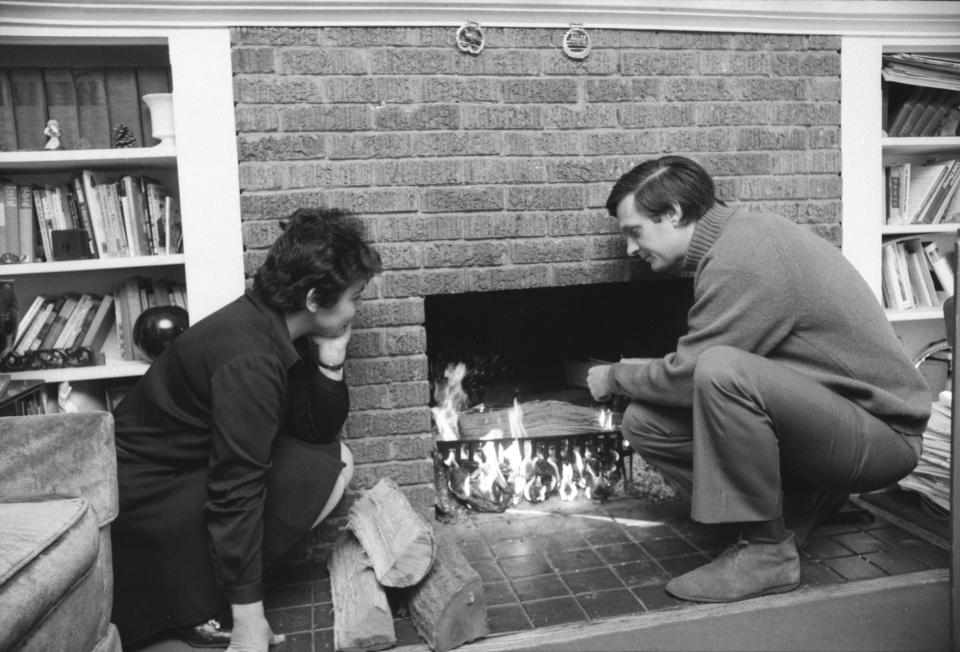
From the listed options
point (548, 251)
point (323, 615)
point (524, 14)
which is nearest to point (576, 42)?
point (524, 14)

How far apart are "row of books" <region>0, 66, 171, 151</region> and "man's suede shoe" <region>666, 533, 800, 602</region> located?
2362 millimetres

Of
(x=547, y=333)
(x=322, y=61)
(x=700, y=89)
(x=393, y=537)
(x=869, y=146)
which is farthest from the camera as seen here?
(x=547, y=333)

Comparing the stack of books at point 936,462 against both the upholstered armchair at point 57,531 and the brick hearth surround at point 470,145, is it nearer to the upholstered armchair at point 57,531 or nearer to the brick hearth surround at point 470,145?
the brick hearth surround at point 470,145

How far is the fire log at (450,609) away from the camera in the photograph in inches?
84.0

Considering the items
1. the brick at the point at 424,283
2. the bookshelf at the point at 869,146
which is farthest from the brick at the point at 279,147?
the bookshelf at the point at 869,146

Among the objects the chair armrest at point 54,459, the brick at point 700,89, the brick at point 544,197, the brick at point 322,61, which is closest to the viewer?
the chair armrest at point 54,459

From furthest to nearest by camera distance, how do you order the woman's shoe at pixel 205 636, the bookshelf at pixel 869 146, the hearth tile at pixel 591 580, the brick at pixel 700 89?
the bookshelf at pixel 869 146 → the brick at pixel 700 89 → the hearth tile at pixel 591 580 → the woman's shoe at pixel 205 636

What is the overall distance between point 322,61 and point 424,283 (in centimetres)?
84

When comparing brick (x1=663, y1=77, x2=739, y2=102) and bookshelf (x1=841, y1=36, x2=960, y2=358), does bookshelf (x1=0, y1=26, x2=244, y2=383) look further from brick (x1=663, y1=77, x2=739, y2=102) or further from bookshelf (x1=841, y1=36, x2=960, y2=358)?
bookshelf (x1=841, y1=36, x2=960, y2=358)

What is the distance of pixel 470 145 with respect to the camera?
2822 millimetres

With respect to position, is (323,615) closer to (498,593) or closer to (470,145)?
(498,593)

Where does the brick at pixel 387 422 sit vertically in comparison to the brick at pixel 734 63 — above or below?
below

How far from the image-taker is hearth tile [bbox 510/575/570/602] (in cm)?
242

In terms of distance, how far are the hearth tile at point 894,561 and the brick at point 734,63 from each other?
1826 mm
